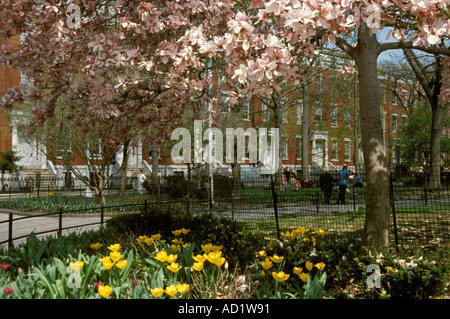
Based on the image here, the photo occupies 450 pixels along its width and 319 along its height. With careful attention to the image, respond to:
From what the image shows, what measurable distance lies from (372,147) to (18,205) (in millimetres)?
17526

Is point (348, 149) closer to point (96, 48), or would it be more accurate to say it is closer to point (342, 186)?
point (342, 186)

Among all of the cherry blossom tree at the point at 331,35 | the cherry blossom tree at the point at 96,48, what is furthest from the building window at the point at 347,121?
the cherry blossom tree at the point at 96,48

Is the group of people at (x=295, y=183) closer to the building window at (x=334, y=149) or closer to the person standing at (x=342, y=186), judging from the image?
the person standing at (x=342, y=186)

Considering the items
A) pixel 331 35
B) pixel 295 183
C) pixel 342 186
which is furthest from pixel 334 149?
pixel 331 35

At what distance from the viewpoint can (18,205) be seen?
730 inches

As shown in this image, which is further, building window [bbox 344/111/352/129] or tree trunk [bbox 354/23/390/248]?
building window [bbox 344/111/352/129]

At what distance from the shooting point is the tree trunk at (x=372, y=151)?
19.8 ft

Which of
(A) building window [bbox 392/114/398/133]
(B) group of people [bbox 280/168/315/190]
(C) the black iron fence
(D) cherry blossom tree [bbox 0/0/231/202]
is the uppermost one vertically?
(A) building window [bbox 392/114/398/133]

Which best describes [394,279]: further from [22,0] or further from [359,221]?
[359,221]

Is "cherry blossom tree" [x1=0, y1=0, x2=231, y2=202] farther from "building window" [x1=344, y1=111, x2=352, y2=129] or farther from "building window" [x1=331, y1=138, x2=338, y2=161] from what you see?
"building window" [x1=331, y1=138, x2=338, y2=161]

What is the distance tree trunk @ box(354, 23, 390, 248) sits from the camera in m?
6.04

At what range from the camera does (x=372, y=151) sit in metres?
6.22

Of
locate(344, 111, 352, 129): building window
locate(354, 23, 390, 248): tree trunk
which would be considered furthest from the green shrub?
locate(344, 111, 352, 129): building window
